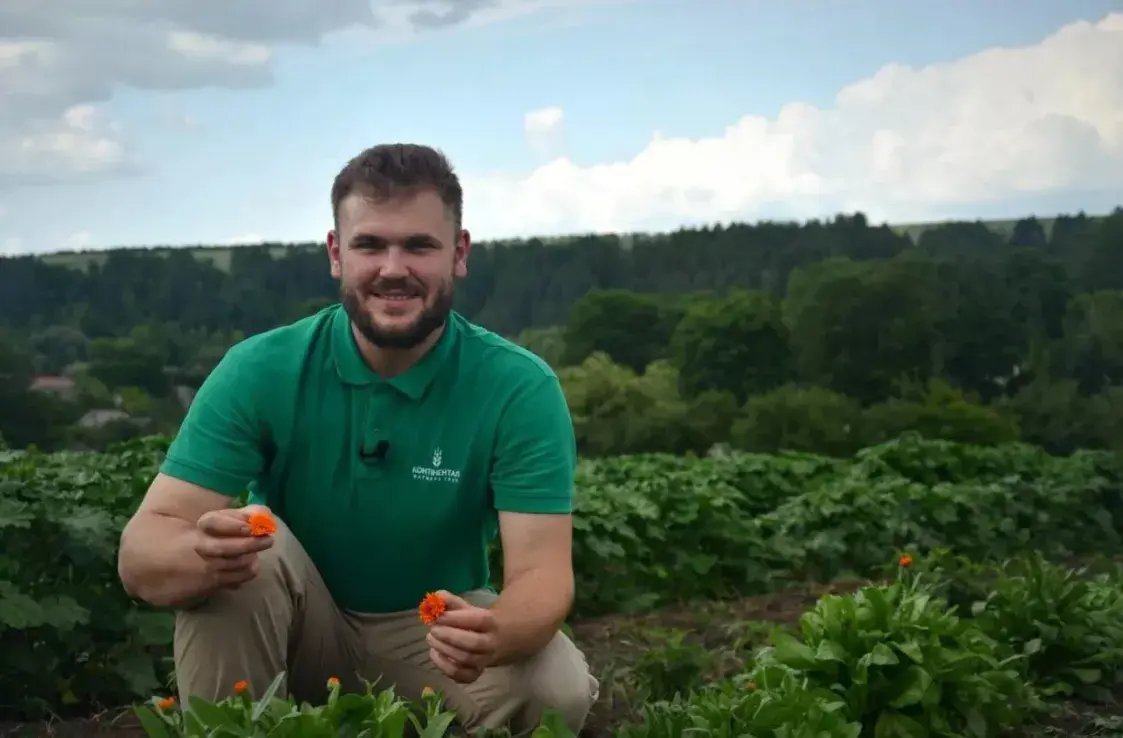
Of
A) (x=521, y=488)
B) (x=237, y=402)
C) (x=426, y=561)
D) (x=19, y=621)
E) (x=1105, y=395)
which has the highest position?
(x=237, y=402)

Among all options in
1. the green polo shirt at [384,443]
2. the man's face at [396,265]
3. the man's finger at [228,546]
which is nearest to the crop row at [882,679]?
the man's finger at [228,546]

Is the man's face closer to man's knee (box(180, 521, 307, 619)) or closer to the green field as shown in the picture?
man's knee (box(180, 521, 307, 619))

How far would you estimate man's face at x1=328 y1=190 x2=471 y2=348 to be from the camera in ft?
9.61

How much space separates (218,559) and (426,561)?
0.59 metres

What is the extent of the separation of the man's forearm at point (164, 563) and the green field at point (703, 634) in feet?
1.00

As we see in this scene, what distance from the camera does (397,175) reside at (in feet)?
9.59

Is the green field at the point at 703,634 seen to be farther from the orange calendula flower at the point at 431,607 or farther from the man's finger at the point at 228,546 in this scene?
the man's finger at the point at 228,546

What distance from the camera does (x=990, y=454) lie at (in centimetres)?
1232

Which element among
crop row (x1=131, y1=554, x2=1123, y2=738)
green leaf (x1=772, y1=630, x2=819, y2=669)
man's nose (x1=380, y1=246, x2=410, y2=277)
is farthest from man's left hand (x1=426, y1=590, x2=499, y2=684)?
green leaf (x1=772, y1=630, x2=819, y2=669)

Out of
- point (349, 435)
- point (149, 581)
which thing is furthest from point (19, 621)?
point (349, 435)

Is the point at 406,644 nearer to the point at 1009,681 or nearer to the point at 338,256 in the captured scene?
the point at 338,256

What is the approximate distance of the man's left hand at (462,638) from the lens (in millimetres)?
2611

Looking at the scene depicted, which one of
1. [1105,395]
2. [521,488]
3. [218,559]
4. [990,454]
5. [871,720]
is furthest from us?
[1105,395]

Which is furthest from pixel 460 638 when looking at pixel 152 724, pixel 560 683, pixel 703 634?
pixel 703 634
